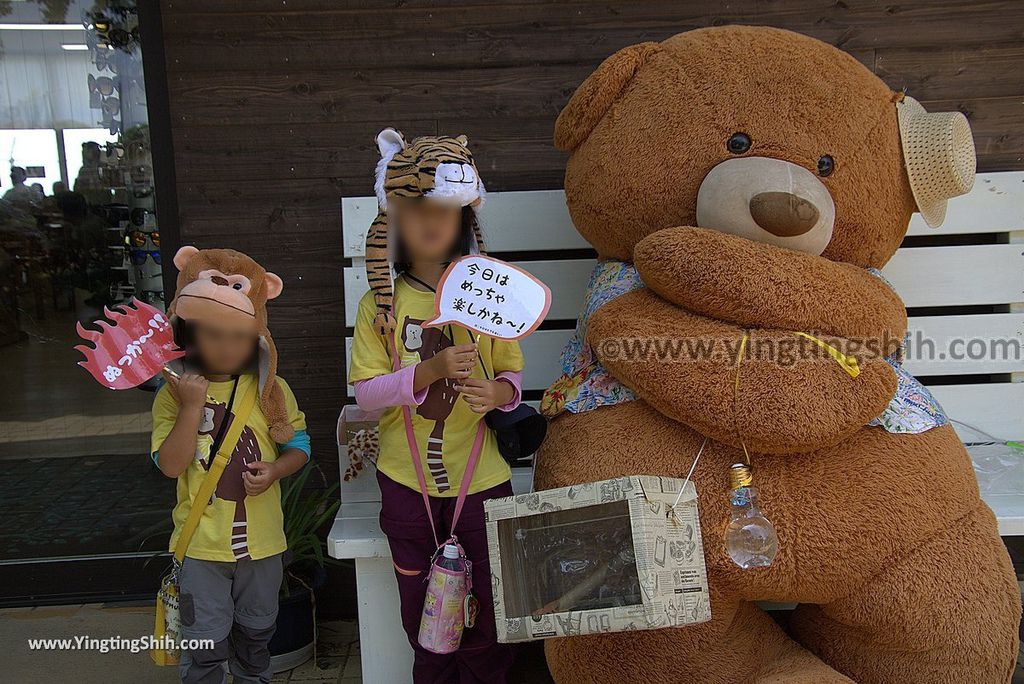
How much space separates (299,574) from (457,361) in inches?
51.4

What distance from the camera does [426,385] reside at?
174 centimetres

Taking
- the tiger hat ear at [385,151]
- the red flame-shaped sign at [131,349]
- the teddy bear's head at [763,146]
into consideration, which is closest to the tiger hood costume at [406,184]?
the tiger hat ear at [385,151]

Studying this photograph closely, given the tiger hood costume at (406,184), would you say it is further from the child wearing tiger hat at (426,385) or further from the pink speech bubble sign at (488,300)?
the pink speech bubble sign at (488,300)

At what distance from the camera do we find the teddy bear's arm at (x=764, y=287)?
1.60m

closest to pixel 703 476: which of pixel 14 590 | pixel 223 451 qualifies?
pixel 223 451

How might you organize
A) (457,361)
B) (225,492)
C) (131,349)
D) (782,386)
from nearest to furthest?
(782,386), (457,361), (131,349), (225,492)

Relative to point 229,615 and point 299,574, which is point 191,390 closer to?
point 229,615

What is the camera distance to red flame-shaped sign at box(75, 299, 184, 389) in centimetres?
174

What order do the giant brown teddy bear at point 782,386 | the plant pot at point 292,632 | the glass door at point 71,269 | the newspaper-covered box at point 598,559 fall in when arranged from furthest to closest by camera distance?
the glass door at point 71,269, the plant pot at point 292,632, the giant brown teddy bear at point 782,386, the newspaper-covered box at point 598,559

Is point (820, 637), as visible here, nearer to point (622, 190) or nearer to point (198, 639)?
point (622, 190)

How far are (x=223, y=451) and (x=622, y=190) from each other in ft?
3.81

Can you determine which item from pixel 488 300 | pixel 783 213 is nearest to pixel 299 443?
pixel 488 300

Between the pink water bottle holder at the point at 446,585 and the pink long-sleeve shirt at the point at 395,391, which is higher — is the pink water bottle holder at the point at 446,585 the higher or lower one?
the lower one

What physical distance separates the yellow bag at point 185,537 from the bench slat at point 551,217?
0.82 m
